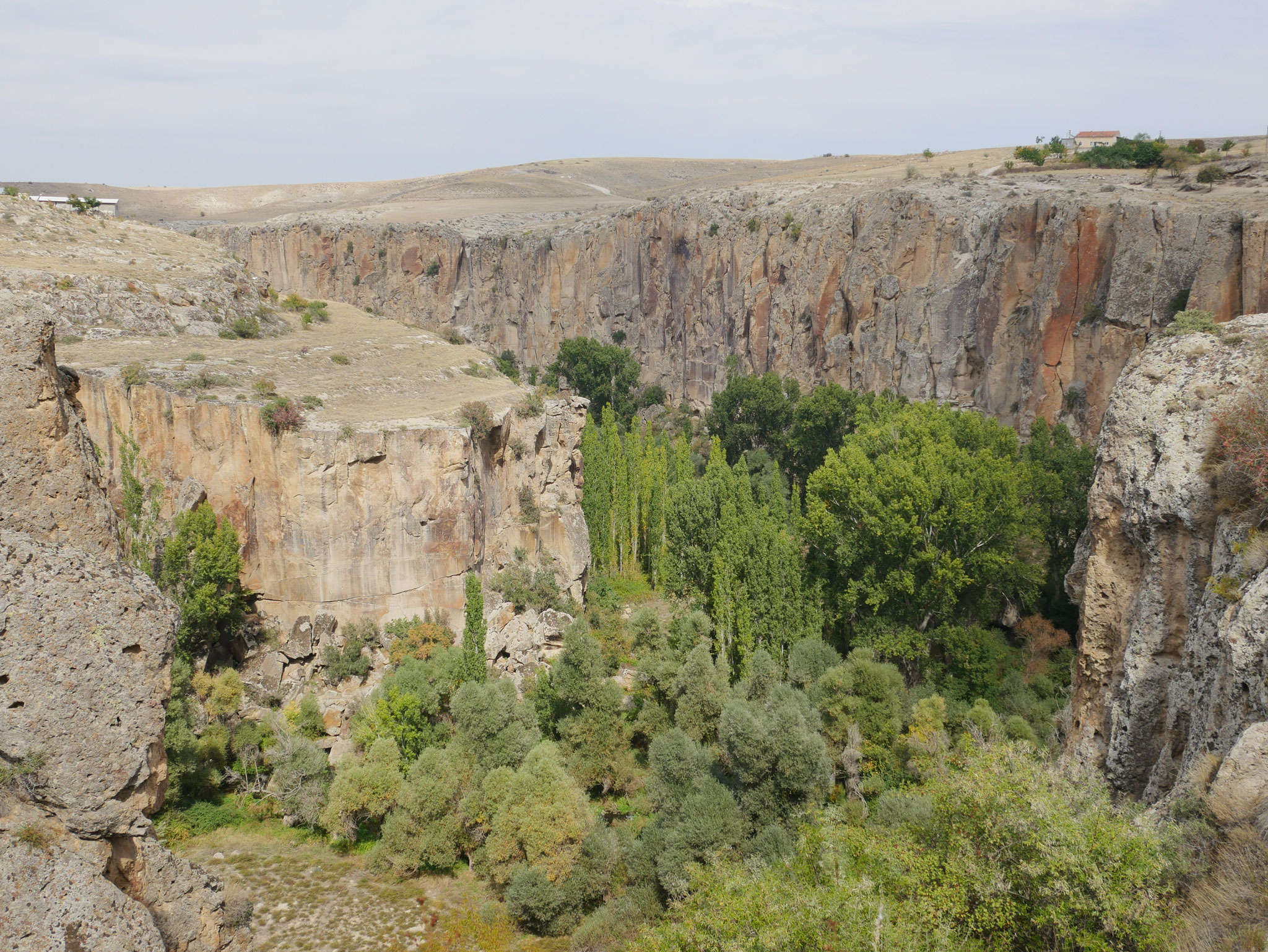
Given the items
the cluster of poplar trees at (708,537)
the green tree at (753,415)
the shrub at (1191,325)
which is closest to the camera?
the shrub at (1191,325)

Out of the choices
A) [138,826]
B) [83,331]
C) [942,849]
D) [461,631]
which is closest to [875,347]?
[461,631]

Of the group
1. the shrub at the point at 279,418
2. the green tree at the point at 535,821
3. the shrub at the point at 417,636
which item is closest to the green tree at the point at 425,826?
the green tree at the point at 535,821

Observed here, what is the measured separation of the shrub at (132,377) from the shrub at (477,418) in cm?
1011

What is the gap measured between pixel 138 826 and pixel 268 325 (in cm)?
3502

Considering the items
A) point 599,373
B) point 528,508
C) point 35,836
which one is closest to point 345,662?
point 528,508

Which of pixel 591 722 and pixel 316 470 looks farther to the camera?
pixel 316 470

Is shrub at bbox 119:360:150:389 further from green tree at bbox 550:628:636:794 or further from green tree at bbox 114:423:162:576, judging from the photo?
green tree at bbox 550:628:636:794

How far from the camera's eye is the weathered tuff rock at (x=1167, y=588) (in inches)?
416

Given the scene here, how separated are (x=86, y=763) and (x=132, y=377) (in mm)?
23778

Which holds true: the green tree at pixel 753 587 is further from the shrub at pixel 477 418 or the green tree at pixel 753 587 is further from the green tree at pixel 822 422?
the green tree at pixel 822 422

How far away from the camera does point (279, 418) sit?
28812 mm

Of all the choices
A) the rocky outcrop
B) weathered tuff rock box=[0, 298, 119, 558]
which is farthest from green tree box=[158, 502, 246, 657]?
the rocky outcrop

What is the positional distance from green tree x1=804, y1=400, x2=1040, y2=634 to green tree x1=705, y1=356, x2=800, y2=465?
21534mm

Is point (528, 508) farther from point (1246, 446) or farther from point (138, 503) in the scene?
point (1246, 446)
